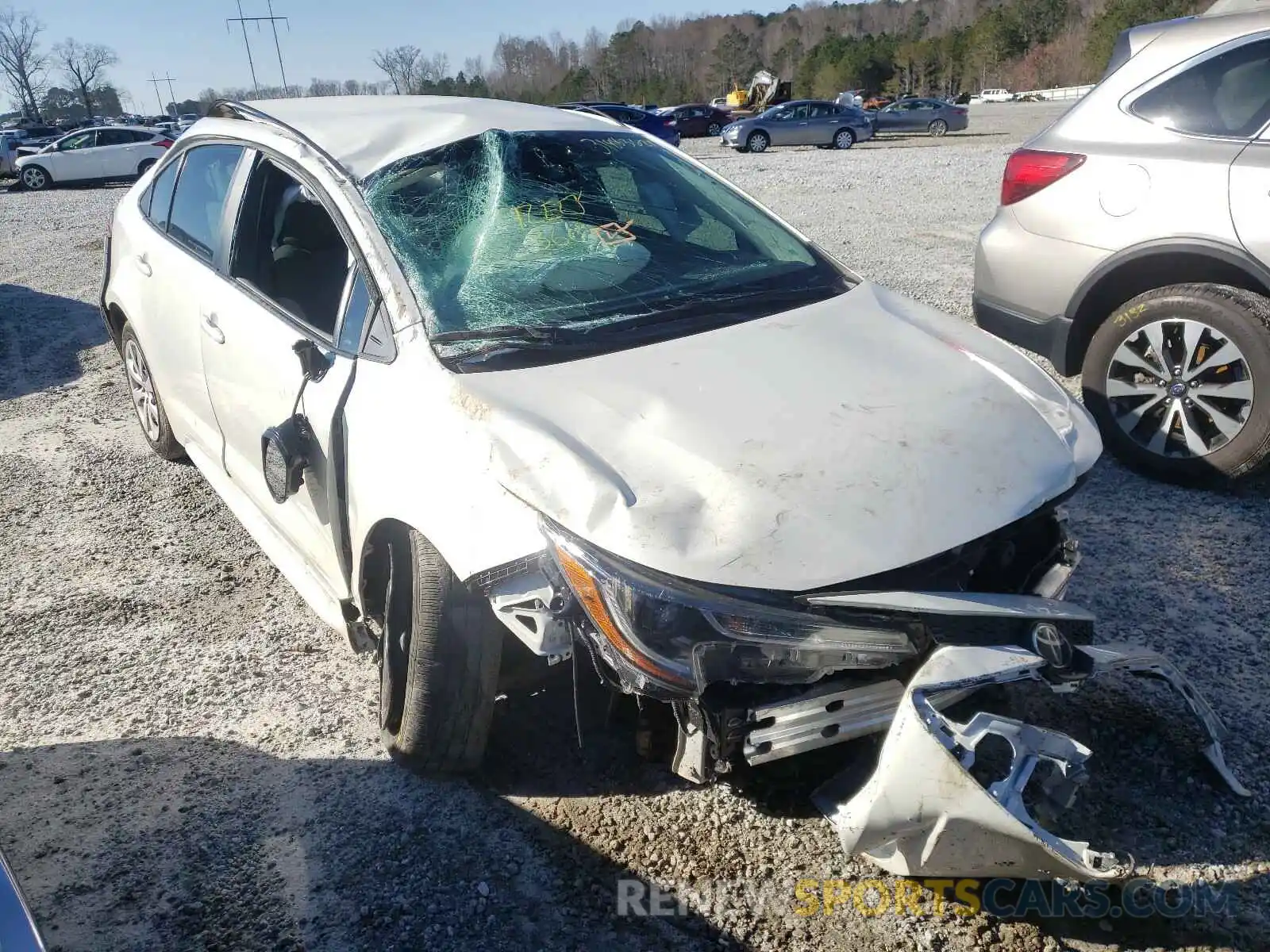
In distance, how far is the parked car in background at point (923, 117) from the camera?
32406 mm

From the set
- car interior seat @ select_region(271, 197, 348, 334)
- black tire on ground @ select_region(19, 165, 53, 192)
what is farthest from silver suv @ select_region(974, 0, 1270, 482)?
black tire on ground @ select_region(19, 165, 53, 192)

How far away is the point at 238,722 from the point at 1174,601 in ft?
10.4

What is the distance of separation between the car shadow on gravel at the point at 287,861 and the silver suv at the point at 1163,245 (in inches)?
123

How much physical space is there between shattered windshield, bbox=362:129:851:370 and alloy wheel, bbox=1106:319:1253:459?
1706mm

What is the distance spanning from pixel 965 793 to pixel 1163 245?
3.13 m

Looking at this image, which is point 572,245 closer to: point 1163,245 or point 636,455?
point 636,455

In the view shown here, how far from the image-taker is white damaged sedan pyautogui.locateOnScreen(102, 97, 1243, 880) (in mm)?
2029

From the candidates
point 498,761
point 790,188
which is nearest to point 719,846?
point 498,761

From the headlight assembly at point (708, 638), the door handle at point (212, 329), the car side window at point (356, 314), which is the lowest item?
the headlight assembly at point (708, 638)

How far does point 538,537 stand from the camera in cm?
213

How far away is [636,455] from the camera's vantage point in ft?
7.30

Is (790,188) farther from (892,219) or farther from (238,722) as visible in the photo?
(238,722)

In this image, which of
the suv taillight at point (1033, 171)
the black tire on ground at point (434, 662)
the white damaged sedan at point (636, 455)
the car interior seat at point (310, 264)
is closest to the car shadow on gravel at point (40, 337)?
the white damaged sedan at point (636, 455)

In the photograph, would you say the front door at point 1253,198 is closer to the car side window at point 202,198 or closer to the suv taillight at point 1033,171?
the suv taillight at point 1033,171
